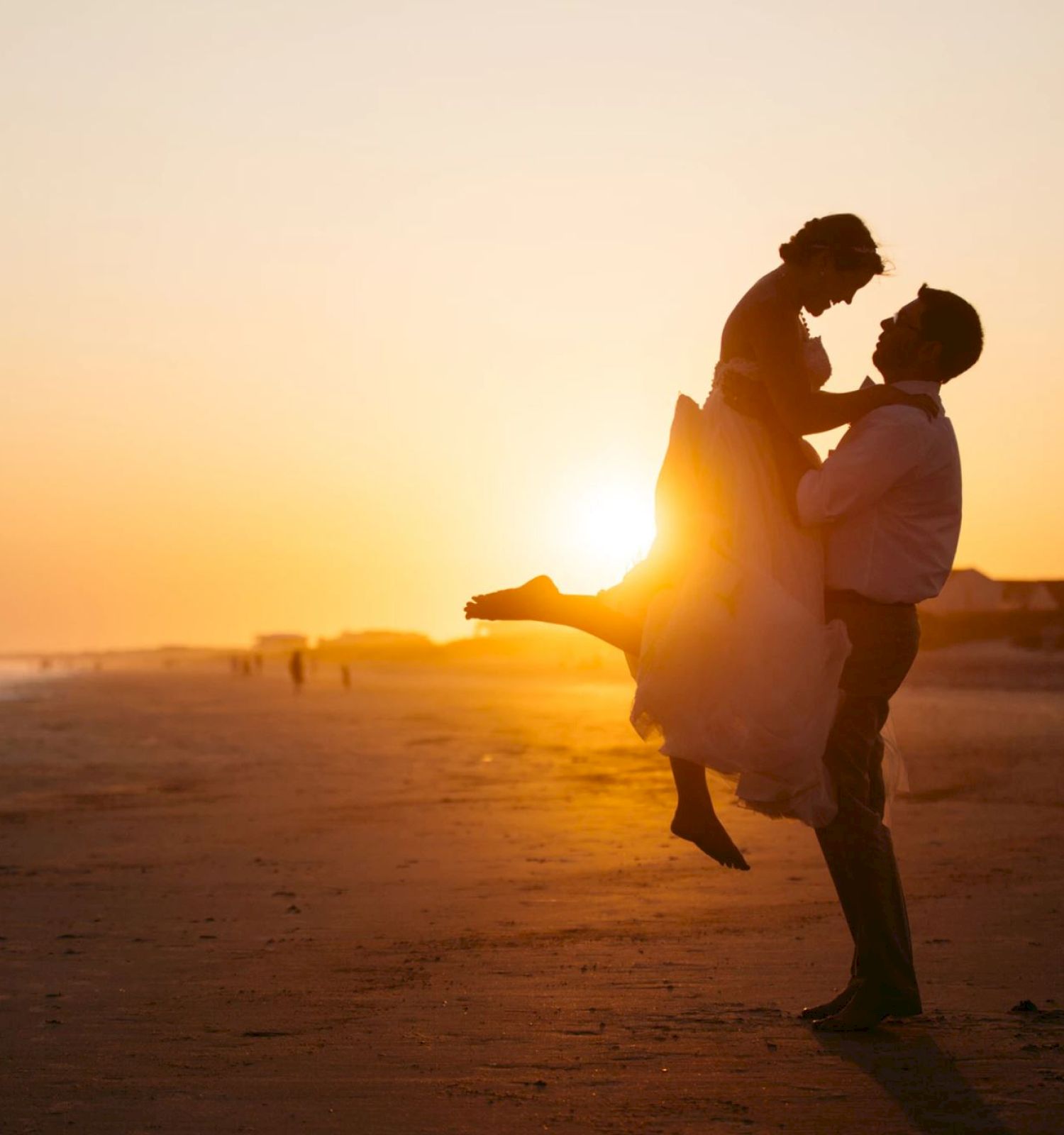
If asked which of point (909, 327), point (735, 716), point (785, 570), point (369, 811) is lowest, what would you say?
point (369, 811)

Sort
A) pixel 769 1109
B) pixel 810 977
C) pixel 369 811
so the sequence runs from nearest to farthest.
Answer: pixel 769 1109
pixel 810 977
pixel 369 811

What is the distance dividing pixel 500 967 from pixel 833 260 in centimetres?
324

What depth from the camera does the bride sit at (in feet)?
18.0

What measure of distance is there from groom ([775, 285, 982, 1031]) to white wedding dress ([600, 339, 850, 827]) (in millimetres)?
104

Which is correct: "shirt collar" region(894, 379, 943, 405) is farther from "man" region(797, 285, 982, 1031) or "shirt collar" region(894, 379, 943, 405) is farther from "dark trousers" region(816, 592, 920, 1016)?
"dark trousers" region(816, 592, 920, 1016)

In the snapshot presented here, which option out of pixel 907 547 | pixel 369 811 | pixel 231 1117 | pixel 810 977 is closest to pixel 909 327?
pixel 907 547

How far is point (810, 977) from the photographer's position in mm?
6414

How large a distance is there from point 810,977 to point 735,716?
59.5 inches

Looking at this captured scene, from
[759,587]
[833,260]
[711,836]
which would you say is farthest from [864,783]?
[833,260]

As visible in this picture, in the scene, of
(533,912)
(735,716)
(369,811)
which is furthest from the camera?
(369,811)

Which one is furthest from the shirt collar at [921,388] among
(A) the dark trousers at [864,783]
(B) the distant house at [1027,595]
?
(B) the distant house at [1027,595]

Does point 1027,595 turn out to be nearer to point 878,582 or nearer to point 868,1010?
point 878,582

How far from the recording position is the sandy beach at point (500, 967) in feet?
14.9

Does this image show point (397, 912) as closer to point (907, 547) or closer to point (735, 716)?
point (735, 716)
